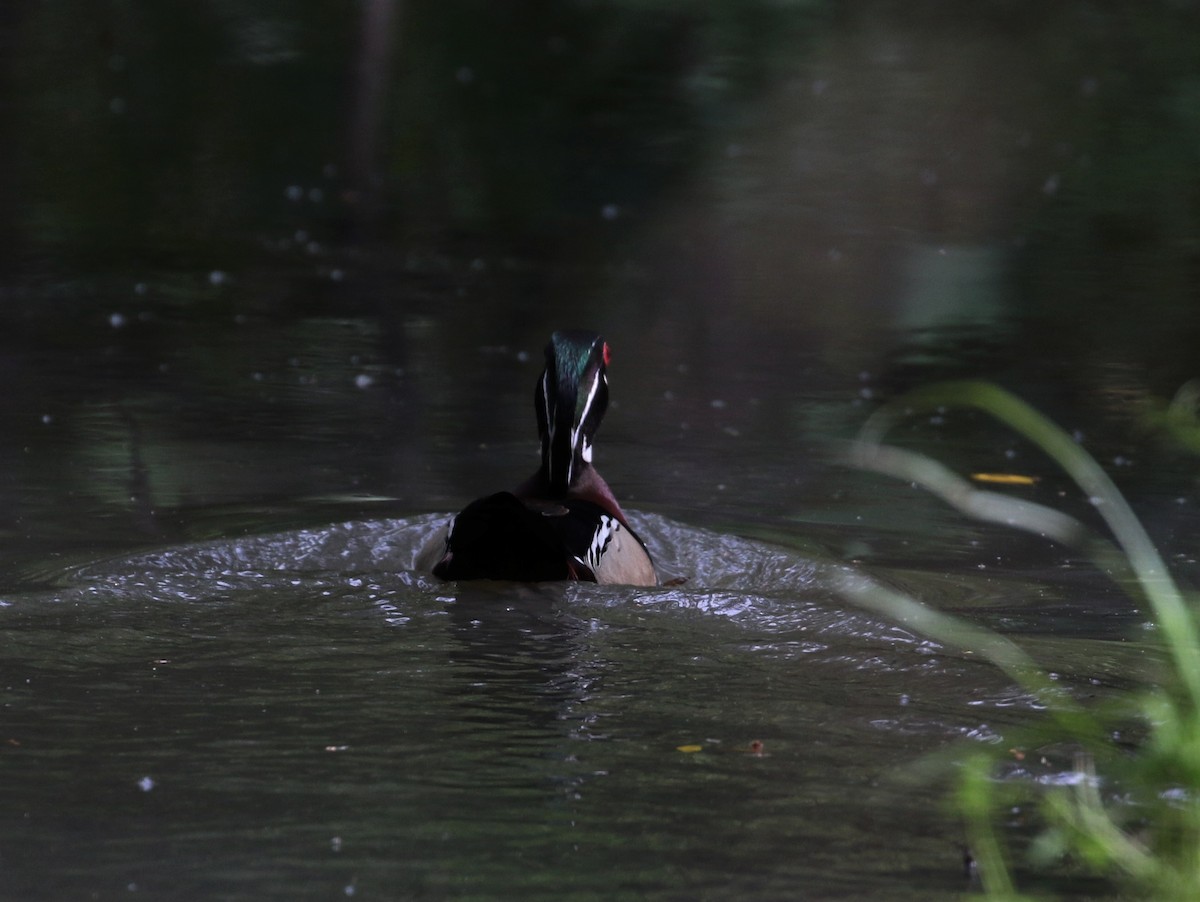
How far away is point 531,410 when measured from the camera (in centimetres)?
1012

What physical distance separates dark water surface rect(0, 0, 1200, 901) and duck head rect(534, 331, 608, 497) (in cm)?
61

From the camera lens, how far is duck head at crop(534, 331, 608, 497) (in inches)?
280

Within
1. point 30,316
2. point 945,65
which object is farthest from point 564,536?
point 945,65

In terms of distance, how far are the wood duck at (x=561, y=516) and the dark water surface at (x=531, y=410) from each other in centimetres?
16

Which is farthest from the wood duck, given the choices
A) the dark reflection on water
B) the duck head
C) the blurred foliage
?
the blurred foliage

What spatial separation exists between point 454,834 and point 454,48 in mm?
18017

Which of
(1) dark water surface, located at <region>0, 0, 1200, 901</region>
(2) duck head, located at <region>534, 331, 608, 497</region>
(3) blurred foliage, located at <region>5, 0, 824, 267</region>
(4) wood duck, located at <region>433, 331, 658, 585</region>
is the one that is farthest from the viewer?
(3) blurred foliage, located at <region>5, 0, 824, 267</region>

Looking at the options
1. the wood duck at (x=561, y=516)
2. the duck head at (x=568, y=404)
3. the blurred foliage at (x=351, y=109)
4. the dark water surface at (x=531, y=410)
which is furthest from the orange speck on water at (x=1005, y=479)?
the blurred foliage at (x=351, y=109)

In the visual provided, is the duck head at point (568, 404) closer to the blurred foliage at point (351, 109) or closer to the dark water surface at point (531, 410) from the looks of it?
the dark water surface at point (531, 410)

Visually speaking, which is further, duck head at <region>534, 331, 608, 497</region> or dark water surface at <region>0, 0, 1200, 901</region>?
duck head at <region>534, 331, 608, 497</region>

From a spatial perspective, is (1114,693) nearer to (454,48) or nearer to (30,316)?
(30,316)

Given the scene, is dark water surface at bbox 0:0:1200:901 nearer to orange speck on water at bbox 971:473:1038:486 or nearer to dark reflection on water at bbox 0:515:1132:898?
dark reflection on water at bbox 0:515:1132:898

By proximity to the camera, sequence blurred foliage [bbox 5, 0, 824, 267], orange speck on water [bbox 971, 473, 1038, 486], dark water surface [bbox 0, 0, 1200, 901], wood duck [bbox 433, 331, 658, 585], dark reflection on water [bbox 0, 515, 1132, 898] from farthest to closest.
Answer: blurred foliage [bbox 5, 0, 824, 267] → orange speck on water [bbox 971, 473, 1038, 486] → wood duck [bbox 433, 331, 658, 585] → dark water surface [bbox 0, 0, 1200, 901] → dark reflection on water [bbox 0, 515, 1132, 898]

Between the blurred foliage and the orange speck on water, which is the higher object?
the blurred foliage
